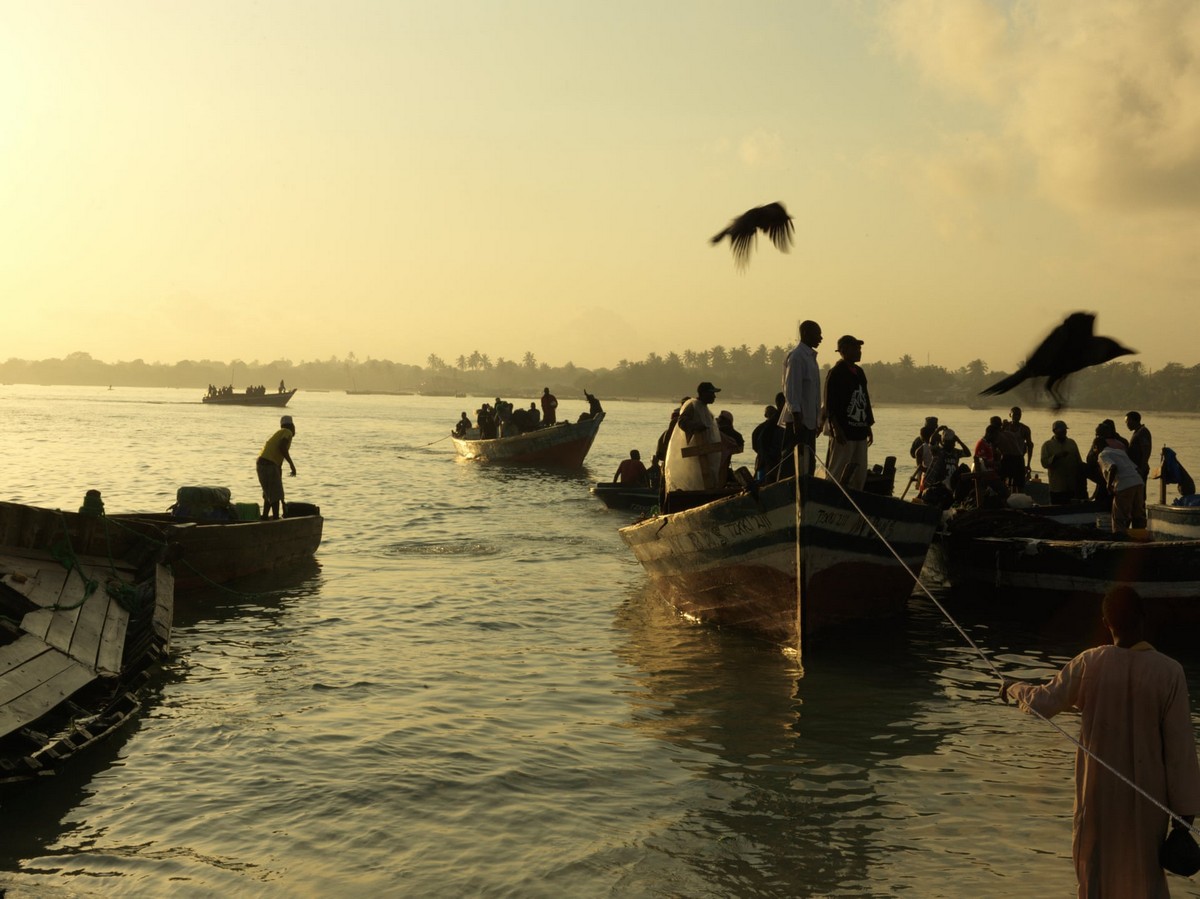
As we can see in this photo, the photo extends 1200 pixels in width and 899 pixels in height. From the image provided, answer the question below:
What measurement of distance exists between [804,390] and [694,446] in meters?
2.65

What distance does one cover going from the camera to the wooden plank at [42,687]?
7.28 metres

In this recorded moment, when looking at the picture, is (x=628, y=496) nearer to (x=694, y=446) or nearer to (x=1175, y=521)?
(x=694, y=446)

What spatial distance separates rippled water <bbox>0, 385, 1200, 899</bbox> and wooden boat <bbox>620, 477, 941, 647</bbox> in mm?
451

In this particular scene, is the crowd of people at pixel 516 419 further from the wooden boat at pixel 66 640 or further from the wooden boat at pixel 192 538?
the wooden boat at pixel 66 640

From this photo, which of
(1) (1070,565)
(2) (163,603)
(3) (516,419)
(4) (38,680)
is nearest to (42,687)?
(4) (38,680)

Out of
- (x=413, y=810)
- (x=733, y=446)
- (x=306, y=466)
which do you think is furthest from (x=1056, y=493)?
(x=306, y=466)

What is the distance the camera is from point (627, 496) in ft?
86.8

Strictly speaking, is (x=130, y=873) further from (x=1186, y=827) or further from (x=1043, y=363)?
(x=1043, y=363)

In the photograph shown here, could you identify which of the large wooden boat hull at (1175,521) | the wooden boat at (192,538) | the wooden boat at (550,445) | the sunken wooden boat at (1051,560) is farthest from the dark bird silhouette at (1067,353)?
the wooden boat at (550,445)

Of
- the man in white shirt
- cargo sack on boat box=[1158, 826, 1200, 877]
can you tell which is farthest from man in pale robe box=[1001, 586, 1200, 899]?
the man in white shirt

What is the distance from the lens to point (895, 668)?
1157 centimetres

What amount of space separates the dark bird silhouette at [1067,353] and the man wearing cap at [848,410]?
487cm

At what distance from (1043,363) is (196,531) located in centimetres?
1141

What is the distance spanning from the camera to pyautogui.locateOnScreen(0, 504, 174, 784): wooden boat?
741 cm
